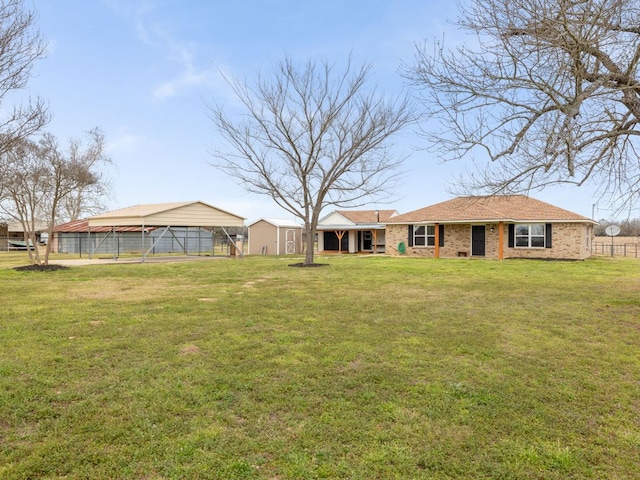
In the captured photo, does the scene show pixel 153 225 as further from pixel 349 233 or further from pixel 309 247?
pixel 349 233

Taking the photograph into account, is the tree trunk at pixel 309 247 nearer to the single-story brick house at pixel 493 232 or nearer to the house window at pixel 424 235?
the single-story brick house at pixel 493 232

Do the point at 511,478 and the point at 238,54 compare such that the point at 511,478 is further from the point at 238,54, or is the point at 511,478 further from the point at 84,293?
the point at 238,54

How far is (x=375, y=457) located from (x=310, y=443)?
19.2 inches

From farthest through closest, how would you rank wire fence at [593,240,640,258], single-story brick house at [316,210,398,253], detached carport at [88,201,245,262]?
single-story brick house at [316,210,398,253], wire fence at [593,240,640,258], detached carport at [88,201,245,262]

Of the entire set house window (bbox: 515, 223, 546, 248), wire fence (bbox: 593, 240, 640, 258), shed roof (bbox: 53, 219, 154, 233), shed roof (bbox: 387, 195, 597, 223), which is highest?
shed roof (bbox: 387, 195, 597, 223)

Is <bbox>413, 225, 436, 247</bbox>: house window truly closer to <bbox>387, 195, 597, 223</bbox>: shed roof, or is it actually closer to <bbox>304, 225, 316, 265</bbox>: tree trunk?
<bbox>387, 195, 597, 223</bbox>: shed roof

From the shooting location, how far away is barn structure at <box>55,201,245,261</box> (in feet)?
73.5

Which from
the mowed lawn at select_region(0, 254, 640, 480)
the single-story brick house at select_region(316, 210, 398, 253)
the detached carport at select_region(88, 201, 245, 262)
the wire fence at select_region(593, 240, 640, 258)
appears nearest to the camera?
the mowed lawn at select_region(0, 254, 640, 480)

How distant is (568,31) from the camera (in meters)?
5.57

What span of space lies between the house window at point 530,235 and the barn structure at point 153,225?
53.6 ft

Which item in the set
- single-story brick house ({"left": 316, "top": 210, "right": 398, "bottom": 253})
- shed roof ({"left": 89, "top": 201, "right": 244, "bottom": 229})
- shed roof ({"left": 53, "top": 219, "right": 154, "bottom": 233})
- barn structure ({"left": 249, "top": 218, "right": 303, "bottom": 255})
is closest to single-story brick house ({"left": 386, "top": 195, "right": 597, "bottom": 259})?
single-story brick house ({"left": 316, "top": 210, "right": 398, "bottom": 253})

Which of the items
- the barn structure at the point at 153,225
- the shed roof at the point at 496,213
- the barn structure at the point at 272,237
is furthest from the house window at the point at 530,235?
the barn structure at the point at 153,225

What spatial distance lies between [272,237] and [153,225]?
999 cm

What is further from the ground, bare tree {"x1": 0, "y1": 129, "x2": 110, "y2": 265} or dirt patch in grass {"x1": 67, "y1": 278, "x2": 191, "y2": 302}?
bare tree {"x1": 0, "y1": 129, "x2": 110, "y2": 265}
